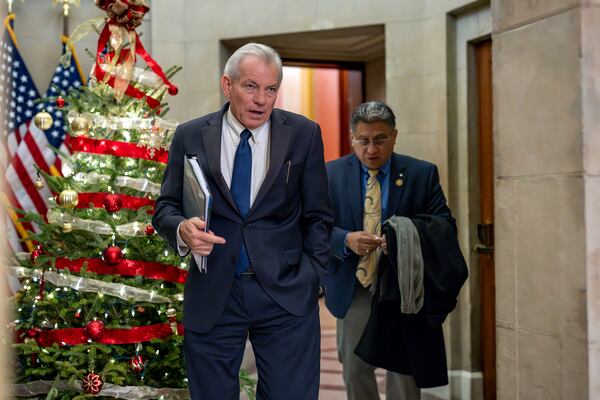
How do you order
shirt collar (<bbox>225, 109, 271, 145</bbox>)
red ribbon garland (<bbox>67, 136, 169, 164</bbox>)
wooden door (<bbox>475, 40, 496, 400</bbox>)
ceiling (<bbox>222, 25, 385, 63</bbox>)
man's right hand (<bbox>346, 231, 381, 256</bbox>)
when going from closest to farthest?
shirt collar (<bbox>225, 109, 271, 145</bbox>)
man's right hand (<bbox>346, 231, 381, 256</bbox>)
red ribbon garland (<bbox>67, 136, 169, 164</bbox>)
wooden door (<bbox>475, 40, 496, 400</bbox>)
ceiling (<bbox>222, 25, 385, 63</bbox>)

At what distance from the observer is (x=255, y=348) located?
268 centimetres

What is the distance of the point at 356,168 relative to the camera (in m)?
3.97

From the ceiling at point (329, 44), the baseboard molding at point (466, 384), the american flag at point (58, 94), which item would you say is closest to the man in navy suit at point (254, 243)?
the baseboard molding at point (466, 384)

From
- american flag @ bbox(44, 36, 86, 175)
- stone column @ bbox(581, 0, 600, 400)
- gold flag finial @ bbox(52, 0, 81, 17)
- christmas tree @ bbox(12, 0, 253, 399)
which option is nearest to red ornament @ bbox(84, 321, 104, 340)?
christmas tree @ bbox(12, 0, 253, 399)

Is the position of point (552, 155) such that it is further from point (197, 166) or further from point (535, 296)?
point (197, 166)

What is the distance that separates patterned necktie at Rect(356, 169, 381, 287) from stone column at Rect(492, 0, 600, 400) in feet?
3.42

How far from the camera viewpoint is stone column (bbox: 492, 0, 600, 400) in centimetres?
241

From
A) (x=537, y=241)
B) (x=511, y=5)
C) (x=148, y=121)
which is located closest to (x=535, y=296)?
(x=537, y=241)

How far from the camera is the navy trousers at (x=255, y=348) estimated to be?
2.59m

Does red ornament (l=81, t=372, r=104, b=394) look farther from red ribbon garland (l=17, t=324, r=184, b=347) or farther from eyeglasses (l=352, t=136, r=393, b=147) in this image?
eyeglasses (l=352, t=136, r=393, b=147)

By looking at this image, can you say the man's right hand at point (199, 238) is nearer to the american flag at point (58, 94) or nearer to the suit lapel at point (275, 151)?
the suit lapel at point (275, 151)

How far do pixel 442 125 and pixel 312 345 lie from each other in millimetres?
3295

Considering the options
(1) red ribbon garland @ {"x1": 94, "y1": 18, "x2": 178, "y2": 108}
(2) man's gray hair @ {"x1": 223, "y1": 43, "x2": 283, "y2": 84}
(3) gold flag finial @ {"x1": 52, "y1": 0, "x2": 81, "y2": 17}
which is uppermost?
(3) gold flag finial @ {"x1": 52, "y1": 0, "x2": 81, "y2": 17}

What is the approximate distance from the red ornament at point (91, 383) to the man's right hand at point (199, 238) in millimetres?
1594
